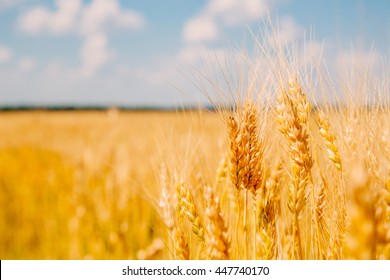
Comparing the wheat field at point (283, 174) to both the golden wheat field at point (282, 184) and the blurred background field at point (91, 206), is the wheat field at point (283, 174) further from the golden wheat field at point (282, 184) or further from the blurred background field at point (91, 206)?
the blurred background field at point (91, 206)

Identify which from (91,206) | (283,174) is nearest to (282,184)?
(283,174)

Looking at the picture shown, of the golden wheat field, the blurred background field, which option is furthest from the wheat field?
the blurred background field

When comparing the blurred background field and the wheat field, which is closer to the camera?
the wheat field

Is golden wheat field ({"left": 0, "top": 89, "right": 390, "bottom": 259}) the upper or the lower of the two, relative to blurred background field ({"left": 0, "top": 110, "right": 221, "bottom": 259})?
upper

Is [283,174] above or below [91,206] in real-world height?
above

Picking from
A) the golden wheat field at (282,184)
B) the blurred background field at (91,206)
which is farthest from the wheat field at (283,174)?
the blurred background field at (91,206)

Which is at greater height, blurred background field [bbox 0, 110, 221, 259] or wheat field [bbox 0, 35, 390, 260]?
wheat field [bbox 0, 35, 390, 260]

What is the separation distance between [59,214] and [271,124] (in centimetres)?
262

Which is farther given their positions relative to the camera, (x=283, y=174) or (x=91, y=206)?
(x=91, y=206)

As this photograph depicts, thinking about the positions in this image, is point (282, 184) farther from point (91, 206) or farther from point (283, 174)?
point (91, 206)

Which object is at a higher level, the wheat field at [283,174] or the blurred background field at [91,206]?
the wheat field at [283,174]

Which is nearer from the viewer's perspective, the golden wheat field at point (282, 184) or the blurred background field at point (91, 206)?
the golden wheat field at point (282, 184)

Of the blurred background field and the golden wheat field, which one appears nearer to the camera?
the golden wheat field

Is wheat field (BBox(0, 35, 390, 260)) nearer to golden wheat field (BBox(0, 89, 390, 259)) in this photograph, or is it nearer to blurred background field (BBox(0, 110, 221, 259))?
golden wheat field (BBox(0, 89, 390, 259))
